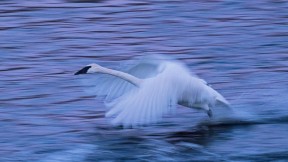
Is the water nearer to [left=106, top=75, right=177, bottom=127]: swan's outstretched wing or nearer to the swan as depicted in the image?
the swan

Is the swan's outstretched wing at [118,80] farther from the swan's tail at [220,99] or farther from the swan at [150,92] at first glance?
the swan's tail at [220,99]

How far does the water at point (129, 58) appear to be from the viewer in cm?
897

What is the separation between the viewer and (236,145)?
29.6 feet

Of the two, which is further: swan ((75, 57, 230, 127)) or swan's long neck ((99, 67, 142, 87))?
swan's long neck ((99, 67, 142, 87))

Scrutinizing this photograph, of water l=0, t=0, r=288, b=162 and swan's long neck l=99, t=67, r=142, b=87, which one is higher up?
swan's long neck l=99, t=67, r=142, b=87

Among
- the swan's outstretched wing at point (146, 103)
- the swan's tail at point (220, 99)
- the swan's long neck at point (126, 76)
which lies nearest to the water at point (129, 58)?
the swan's tail at point (220, 99)

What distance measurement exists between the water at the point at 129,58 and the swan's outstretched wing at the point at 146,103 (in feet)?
1.24

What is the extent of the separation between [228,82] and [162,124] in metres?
1.60

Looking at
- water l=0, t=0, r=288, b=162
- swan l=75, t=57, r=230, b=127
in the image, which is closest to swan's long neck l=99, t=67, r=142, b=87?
swan l=75, t=57, r=230, b=127

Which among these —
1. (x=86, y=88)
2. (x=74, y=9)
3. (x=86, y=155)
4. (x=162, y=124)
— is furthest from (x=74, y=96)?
(x=74, y=9)

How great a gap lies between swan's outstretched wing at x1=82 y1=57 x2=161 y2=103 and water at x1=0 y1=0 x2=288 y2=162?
25 cm

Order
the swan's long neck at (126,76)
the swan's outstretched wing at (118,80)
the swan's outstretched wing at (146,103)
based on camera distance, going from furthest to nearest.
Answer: the swan's outstretched wing at (118,80)
the swan's long neck at (126,76)
the swan's outstretched wing at (146,103)

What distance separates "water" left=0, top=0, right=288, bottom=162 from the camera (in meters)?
8.97

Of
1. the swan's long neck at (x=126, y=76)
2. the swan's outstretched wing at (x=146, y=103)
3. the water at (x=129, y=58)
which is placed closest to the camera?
the swan's outstretched wing at (x=146, y=103)
